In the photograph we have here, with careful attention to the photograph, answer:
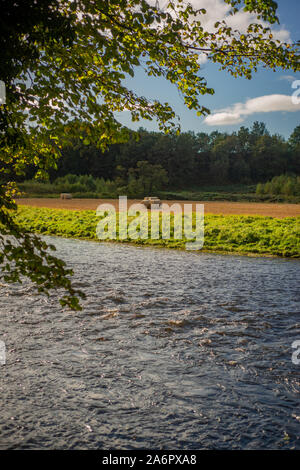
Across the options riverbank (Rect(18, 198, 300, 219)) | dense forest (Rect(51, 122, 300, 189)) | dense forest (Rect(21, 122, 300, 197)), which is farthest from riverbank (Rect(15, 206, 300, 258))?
dense forest (Rect(51, 122, 300, 189))

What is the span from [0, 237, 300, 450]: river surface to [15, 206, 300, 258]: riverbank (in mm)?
6245

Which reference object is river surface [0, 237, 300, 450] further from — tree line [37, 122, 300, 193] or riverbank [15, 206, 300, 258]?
tree line [37, 122, 300, 193]

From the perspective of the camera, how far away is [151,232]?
2044cm

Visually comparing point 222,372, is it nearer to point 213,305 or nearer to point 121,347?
point 121,347

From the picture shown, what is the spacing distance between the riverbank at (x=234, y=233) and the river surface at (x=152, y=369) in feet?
20.5

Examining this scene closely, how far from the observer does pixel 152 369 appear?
18.9 ft

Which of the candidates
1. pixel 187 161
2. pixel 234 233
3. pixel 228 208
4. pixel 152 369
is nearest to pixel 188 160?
pixel 187 161

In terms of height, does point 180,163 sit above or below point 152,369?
above

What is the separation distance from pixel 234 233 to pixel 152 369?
13366mm

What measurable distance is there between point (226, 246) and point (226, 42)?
11864 mm

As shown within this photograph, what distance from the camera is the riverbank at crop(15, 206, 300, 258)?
16.7 metres

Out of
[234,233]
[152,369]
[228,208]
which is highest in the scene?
[228,208]

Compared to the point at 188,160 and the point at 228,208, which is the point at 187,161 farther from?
the point at 228,208

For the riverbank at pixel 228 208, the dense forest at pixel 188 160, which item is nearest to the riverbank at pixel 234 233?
the riverbank at pixel 228 208
